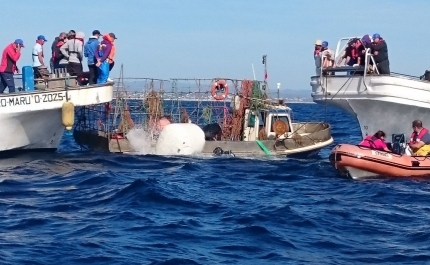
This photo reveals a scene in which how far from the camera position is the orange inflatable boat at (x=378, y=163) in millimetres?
19375

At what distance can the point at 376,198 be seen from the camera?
16672 millimetres

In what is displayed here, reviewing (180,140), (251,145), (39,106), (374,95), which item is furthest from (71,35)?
(374,95)

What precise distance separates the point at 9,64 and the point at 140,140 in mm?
4165

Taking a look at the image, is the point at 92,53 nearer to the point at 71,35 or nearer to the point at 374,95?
the point at 71,35

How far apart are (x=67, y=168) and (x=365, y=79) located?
28.0 ft

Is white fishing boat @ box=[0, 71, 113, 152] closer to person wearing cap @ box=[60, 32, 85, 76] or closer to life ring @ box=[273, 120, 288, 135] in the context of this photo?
person wearing cap @ box=[60, 32, 85, 76]

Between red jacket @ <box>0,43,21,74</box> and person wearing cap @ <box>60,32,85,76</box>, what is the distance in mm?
Answer: 1421

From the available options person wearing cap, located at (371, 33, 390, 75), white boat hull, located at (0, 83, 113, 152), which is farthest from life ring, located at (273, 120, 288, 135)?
white boat hull, located at (0, 83, 113, 152)

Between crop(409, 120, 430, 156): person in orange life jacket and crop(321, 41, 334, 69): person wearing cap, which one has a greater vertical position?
crop(321, 41, 334, 69): person wearing cap

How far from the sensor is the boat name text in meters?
21.7

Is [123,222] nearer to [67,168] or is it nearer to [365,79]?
[67,168]

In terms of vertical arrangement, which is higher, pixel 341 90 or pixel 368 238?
pixel 341 90

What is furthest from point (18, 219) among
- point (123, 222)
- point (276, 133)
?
point (276, 133)

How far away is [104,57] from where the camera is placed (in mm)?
23203
